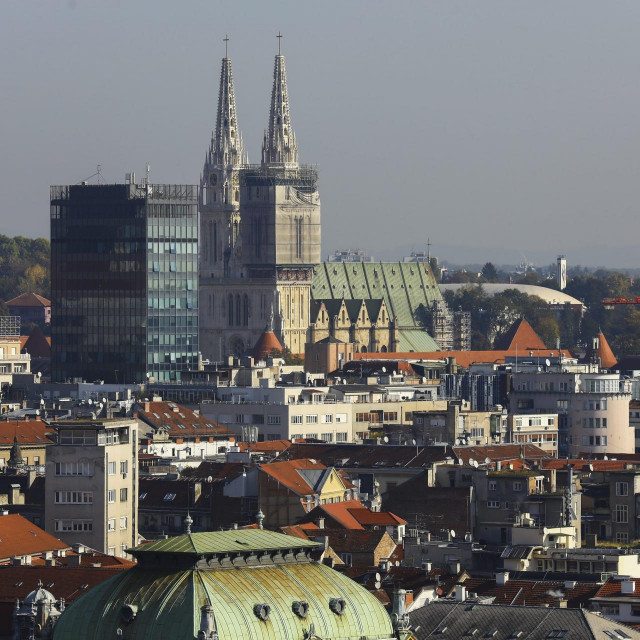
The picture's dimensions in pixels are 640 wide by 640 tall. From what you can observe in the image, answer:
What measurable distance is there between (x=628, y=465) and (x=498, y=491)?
19765mm

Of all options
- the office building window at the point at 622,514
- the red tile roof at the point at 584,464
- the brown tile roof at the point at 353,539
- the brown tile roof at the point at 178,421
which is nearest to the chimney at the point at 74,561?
the brown tile roof at the point at 353,539

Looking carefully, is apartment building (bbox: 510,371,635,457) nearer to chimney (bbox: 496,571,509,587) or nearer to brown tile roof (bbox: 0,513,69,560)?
brown tile roof (bbox: 0,513,69,560)

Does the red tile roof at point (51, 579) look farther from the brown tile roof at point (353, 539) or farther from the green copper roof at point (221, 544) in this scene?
the green copper roof at point (221, 544)

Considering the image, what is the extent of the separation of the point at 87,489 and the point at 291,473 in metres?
13.8

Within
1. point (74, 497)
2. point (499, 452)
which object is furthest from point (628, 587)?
point (499, 452)

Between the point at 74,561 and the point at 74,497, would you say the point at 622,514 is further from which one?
the point at 74,561

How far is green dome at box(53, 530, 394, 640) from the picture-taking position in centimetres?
5491

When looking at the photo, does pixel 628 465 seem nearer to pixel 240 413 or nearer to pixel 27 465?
pixel 27 465

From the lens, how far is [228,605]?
5509 cm

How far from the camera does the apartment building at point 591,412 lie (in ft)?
534

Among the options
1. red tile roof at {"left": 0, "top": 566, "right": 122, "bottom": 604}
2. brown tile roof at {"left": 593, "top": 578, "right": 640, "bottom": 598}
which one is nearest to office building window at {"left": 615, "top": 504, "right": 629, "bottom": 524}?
brown tile roof at {"left": 593, "top": 578, "right": 640, "bottom": 598}

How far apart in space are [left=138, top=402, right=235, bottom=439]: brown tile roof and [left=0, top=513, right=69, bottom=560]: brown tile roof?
52.0m

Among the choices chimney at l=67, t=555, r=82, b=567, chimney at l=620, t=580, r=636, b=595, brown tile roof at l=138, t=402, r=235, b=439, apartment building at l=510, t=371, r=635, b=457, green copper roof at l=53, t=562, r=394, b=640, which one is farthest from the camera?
apartment building at l=510, t=371, r=635, b=457

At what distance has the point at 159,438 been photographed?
147250 millimetres
